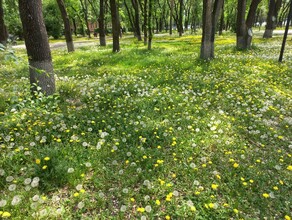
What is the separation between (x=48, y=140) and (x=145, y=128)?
222 cm

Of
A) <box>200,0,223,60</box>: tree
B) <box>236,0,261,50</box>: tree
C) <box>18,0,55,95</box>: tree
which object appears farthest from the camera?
<box>236,0,261,50</box>: tree

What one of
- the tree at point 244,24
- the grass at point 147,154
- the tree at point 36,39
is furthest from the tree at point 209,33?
the tree at point 36,39

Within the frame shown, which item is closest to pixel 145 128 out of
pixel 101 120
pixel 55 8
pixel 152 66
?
pixel 101 120

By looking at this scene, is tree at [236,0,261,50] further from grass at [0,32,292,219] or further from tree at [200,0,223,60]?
grass at [0,32,292,219]

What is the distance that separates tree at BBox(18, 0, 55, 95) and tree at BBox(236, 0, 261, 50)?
14.8 metres

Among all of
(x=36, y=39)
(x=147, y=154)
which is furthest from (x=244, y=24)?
(x=147, y=154)

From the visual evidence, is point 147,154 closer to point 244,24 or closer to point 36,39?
point 36,39

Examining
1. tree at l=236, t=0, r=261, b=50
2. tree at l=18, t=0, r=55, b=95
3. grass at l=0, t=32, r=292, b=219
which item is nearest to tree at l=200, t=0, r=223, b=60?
tree at l=236, t=0, r=261, b=50

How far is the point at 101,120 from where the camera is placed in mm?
5660

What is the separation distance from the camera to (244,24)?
16047mm

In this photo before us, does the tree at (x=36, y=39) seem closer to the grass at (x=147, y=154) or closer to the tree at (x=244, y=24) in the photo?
the grass at (x=147, y=154)

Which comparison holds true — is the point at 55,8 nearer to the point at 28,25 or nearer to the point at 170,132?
the point at 28,25

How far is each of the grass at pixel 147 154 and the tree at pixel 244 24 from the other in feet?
33.3

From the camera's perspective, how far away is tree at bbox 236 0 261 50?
16.2 m
